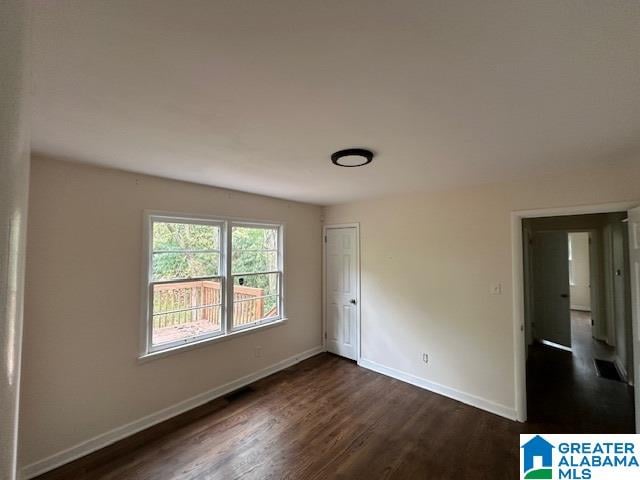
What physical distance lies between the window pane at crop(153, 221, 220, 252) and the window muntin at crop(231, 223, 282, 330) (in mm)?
268

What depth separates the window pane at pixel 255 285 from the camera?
353 centimetres

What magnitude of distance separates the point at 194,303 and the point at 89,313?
0.93m

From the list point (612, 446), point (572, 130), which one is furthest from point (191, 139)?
point (612, 446)

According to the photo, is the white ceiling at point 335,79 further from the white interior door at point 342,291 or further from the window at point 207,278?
the white interior door at point 342,291

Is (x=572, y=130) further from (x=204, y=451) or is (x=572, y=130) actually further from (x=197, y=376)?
(x=197, y=376)

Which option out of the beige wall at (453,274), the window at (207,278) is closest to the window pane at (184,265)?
the window at (207,278)

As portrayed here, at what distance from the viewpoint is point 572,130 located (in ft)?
5.61

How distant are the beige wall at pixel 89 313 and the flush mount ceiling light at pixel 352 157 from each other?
1.74 metres

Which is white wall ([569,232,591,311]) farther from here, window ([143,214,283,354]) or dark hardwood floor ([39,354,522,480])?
window ([143,214,283,354])

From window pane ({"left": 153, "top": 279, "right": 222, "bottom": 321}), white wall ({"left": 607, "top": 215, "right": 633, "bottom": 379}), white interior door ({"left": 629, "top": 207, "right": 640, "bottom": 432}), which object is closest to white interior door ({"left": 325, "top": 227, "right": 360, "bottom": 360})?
window pane ({"left": 153, "top": 279, "right": 222, "bottom": 321})

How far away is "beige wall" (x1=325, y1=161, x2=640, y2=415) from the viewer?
2.73 metres

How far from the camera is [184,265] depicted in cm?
301

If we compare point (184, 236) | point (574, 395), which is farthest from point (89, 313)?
point (574, 395)

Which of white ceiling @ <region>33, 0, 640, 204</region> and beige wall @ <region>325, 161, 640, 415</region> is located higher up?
white ceiling @ <region>33, 0, 640, 204</region>
